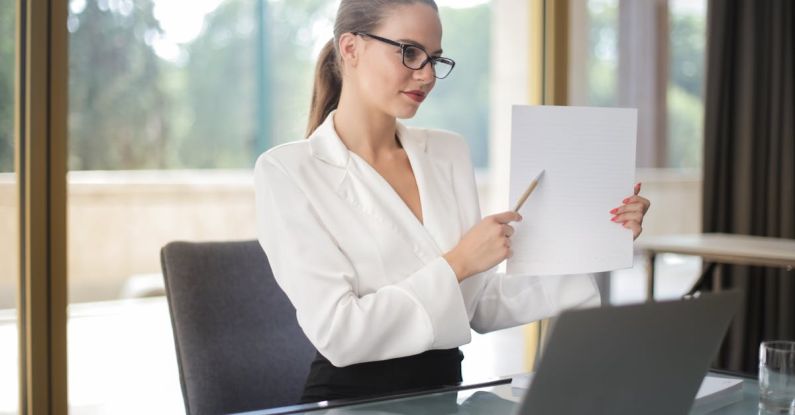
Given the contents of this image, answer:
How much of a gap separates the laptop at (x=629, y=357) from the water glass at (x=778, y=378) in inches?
11.1

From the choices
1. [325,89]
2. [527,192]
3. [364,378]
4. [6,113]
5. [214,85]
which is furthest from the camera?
[214,85]

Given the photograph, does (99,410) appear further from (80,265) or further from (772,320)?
(772,320)

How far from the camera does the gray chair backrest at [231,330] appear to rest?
4.97 feet

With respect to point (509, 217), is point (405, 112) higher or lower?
higher

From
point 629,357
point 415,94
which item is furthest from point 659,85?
point 629,357

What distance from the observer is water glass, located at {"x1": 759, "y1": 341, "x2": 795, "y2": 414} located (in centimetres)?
112

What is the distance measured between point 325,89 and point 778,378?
1.01 m

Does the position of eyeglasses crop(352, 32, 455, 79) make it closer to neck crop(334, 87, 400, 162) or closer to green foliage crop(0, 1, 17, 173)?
neck crop(334, 87, 400, 162)

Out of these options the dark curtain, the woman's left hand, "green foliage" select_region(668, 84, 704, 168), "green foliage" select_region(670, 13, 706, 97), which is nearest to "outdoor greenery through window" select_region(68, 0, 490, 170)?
the dark curtain

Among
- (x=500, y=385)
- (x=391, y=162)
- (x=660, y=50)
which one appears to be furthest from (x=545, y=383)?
(x=660, y=50)

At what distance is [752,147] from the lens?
3.84m

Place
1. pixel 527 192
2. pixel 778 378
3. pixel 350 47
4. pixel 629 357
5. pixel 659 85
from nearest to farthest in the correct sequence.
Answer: pixel 629 357 < pixel 778 378 < pixel 527 192 < pixel 350 47 < pixel 659 85

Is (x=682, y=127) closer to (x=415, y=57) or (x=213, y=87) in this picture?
(x=213, y=87)

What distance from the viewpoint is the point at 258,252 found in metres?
1.63
